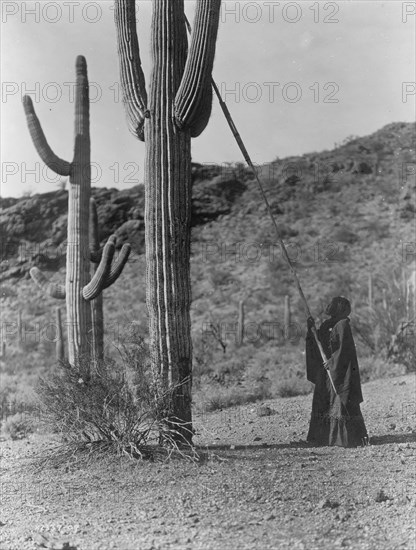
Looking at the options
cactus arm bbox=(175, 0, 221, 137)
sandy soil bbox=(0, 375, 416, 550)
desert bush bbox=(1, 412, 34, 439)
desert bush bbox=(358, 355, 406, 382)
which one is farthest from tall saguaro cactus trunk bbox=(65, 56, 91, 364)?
desert bush bbox=(358, 355, 406, 382)

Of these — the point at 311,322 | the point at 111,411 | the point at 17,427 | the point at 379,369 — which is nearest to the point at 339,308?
the point at 311,322

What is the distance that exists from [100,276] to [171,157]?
11.2ft

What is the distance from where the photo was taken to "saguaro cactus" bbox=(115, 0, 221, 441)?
25.9 feet

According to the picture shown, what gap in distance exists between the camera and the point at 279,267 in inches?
1270

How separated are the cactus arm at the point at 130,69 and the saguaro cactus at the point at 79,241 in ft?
10.1

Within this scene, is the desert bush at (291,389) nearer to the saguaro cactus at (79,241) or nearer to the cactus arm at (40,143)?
the saguaro cactus at (79,241)

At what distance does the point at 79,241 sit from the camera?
11.8 m

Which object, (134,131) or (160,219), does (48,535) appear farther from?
(134,131)

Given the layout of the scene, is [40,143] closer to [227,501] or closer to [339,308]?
[339,308]

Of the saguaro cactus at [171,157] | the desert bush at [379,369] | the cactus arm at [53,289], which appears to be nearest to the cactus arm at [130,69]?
the saguaro cactus at [171,157]

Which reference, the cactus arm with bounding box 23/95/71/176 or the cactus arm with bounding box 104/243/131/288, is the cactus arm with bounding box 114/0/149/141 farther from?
the cactus arm with bounding box 23/95/71/176

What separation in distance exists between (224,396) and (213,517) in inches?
290

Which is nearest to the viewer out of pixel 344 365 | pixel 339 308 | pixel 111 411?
pixel 111 411

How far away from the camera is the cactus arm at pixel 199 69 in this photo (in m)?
8.02
